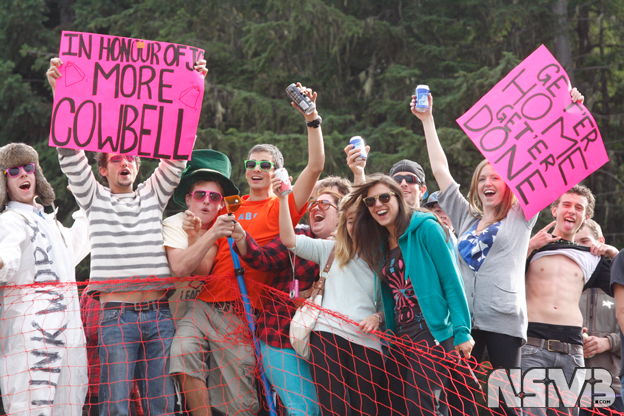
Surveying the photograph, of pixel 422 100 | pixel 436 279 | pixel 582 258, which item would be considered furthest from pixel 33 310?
pixel 582 258

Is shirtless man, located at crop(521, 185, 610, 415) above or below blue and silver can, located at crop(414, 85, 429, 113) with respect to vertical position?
below

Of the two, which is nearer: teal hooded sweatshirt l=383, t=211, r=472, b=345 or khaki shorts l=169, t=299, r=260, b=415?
teal hooded sweatshirt l=383, t=211, r=472, b=345

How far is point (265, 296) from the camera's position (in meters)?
4.02

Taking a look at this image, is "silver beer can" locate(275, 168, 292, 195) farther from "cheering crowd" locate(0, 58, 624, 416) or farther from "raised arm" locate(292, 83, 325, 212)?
"raised arm" locate(292, 83, 325, 212)

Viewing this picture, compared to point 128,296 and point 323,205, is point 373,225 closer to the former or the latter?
point 323,205

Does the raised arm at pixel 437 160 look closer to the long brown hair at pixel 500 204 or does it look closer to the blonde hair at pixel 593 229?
the long brown hair at pixel 500 204

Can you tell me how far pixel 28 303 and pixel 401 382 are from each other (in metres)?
2.11

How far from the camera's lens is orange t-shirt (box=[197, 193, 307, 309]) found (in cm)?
398

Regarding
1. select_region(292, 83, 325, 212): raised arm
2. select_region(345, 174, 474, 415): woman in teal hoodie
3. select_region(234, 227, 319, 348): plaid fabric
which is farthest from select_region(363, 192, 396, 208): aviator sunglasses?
select_region(234, 227, 319, 348): plaid fabric

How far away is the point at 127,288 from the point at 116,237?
30 cm

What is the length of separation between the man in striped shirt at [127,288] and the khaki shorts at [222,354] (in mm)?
149

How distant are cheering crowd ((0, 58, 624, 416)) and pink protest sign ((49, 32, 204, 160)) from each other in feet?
0.33

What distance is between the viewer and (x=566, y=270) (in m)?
4.21

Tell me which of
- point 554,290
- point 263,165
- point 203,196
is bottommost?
point 554,290
